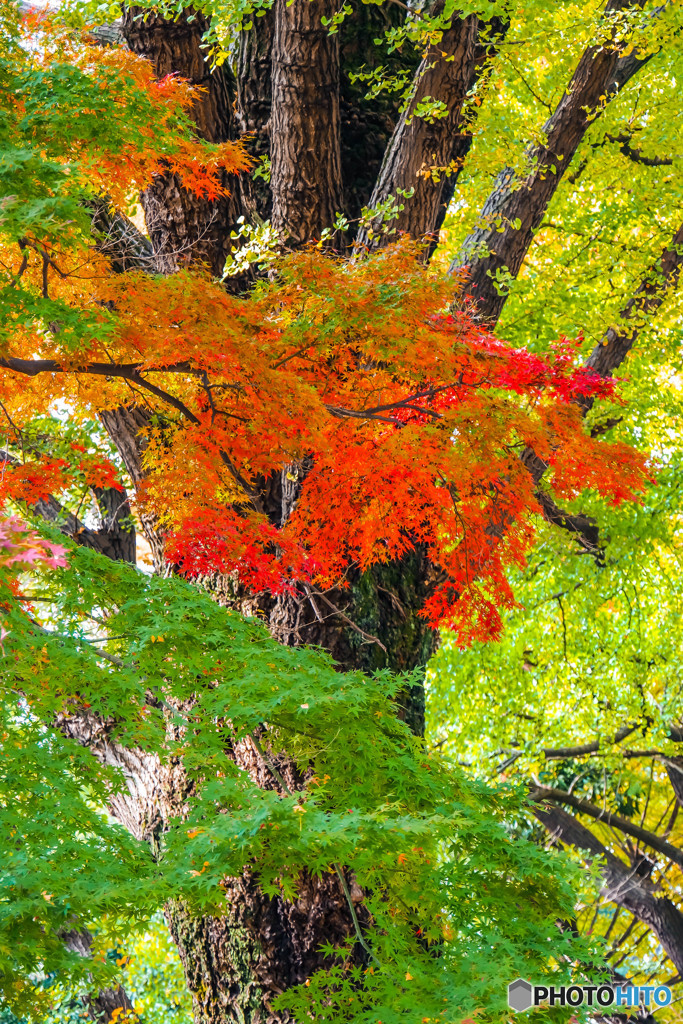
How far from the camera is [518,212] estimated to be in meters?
6.15

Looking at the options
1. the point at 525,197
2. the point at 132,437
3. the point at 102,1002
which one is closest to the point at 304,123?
the point at 525,197

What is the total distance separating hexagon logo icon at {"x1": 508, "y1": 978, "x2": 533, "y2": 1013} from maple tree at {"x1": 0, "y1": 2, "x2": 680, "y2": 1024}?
0.10m

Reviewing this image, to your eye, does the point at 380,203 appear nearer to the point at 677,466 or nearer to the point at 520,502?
the point at 520,502

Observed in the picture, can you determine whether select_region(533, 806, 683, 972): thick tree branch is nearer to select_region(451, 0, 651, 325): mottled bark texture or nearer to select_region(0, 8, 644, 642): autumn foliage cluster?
select_region(0, 8, 644, 642): autumn foliage cluster

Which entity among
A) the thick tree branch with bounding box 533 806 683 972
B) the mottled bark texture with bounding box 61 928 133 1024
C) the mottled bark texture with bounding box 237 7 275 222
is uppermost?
the mottled bark texture with bounding box 237 7 275 222

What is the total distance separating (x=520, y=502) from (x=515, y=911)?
247 cm

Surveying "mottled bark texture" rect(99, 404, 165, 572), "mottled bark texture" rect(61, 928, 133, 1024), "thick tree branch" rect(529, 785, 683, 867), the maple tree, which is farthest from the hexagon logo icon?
"thick tree branch" rect(529, 785, 683, 867)

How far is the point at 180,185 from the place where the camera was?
6.10 meters

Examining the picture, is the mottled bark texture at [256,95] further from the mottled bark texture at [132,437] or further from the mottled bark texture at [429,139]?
the mottled bark texture at [132,437]

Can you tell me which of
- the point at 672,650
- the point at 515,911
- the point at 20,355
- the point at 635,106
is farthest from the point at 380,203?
the point at 672,650

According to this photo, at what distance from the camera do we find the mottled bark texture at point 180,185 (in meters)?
6.06

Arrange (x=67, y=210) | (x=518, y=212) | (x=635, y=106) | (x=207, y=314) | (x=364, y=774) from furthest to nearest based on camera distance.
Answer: (x=635, y=106)
(x=518, y=212)
(x=207, y=314)
(x=364, y=774)
(x=67, y=210)

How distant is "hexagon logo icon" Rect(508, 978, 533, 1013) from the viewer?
2893mm

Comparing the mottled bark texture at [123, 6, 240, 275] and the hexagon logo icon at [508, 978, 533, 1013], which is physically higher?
the mottled bark texture at [123, 6, 240, 275]
